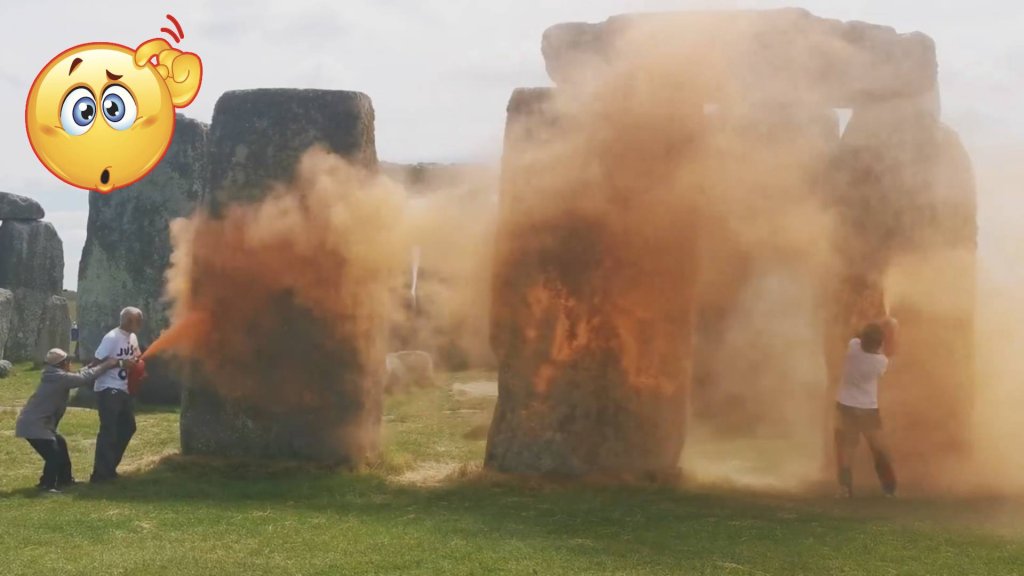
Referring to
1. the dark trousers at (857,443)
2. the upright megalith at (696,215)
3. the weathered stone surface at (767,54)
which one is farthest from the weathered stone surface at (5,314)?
the dark trousers at (857,443)

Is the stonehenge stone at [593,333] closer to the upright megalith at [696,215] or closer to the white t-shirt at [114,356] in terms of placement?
the upright megalith at [696,215]

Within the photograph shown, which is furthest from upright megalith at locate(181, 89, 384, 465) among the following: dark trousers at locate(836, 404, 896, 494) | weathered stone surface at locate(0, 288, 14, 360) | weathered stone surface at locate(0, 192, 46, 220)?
weathered stone surface at locate(0, 192, 46, 220)

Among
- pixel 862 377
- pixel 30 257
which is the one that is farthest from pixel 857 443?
pixel 30 257

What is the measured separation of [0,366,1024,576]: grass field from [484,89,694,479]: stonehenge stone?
1.42 feet

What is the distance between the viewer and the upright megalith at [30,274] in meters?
24.1

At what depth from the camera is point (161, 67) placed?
9828 millimetres

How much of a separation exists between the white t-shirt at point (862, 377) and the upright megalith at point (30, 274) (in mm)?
19176

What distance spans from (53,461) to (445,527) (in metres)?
3.77

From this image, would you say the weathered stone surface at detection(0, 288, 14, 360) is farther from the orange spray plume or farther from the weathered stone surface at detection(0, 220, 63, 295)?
the orange spray plume

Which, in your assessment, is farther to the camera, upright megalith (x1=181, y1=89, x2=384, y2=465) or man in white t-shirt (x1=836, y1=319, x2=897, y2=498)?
upright megalith (x1=181, y1=89, x2=384, y2=465)

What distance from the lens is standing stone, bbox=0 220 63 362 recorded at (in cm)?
2425

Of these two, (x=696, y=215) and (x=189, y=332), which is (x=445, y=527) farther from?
(x=189, y=332)

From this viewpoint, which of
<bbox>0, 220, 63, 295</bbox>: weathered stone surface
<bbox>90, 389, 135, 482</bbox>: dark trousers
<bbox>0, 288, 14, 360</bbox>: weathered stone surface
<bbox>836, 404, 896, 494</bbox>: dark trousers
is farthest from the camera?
<bbox>0, 220, 63, 295</bbox>: weathered stone surface

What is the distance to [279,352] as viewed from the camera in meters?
10.6
